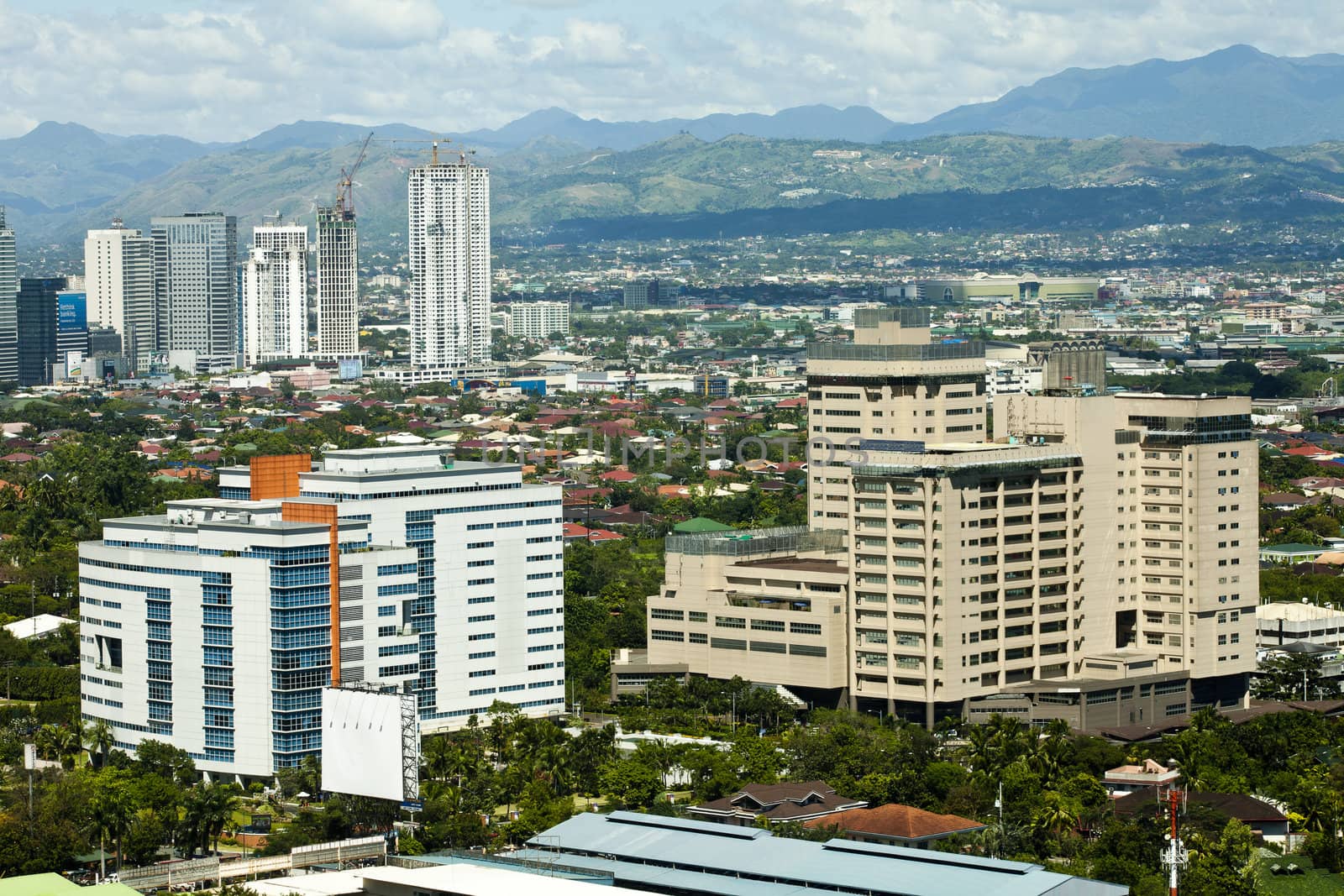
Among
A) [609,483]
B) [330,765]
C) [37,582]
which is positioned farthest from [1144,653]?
[609,483]

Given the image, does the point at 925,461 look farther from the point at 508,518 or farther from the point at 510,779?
the point at 510,779

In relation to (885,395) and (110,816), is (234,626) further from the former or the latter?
(885,395)

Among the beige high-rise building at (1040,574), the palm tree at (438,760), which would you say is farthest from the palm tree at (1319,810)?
the palm tree at (438,760)

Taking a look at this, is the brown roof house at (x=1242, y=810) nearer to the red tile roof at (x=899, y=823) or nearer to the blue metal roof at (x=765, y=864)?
the red tile roof at (x=899, y=823)

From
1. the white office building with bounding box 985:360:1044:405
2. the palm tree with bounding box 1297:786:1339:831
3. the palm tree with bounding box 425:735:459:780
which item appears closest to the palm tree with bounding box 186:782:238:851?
the palm tree with bounding box 425:735:459:780

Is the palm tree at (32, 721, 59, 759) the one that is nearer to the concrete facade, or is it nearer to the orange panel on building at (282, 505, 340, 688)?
the orange panel on building at (282, 505, 340, 688)

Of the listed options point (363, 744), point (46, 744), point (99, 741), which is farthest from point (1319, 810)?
point (46, 744)
